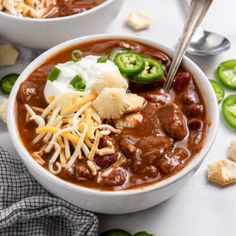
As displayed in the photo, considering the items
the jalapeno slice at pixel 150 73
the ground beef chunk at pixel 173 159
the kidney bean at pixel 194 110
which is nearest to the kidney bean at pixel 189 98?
the kidney bean at pixel 194 110

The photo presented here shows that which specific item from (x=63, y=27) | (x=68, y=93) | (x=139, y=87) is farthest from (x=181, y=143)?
(x=63, y=27)

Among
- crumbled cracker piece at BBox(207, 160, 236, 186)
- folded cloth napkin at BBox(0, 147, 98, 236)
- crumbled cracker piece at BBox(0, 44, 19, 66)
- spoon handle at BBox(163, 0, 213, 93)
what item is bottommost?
folded cloth napkin at BBox(0, 147, 98, 236)

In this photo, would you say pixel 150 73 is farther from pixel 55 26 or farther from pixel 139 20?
pixel 139 20

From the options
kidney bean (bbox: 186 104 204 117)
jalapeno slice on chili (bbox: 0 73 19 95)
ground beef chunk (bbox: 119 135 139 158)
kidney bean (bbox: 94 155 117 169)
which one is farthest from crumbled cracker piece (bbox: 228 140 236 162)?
jalapeno slice on chili (bbox: 0 73 19 95)

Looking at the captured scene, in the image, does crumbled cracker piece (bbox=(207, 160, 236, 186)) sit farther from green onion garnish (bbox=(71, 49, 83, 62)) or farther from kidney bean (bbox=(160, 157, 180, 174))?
green onion garnish (bbox=(71, 49, 83, 62))

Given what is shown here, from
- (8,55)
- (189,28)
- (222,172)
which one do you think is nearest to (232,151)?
(222,172)

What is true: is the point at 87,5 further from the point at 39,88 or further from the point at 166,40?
the point at 39,88
